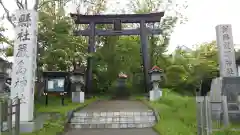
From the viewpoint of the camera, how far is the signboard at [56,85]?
16.2m

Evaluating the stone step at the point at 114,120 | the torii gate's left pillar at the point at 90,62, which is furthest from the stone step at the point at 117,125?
the torii gate's left pillar at the point at 90,62

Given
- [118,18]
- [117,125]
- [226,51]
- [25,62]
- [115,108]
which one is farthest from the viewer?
[118,18]

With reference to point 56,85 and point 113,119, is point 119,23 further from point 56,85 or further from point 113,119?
point 113,119

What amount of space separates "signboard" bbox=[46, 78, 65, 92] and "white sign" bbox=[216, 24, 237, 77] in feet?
30.0

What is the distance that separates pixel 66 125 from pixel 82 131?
0.91m

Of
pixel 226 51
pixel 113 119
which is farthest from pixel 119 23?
pixel 113 119

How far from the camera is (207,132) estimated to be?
6.88m

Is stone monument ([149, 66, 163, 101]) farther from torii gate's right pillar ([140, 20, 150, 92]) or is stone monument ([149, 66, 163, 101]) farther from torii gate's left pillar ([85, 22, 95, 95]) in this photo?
torii gate's left pillar ([85, 22, 95, 95])

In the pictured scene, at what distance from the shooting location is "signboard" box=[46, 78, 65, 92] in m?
16.2

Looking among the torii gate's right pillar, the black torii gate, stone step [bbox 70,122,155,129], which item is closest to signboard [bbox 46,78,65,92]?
stone step [bbox 70,122,155,129]

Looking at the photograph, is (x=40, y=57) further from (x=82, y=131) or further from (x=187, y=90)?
(x=187, y=90)

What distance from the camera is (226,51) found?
14195mm

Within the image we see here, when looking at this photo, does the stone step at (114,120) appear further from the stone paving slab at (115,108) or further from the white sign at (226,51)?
the white sign at (226,51)

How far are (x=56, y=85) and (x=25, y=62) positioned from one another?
6254mm
